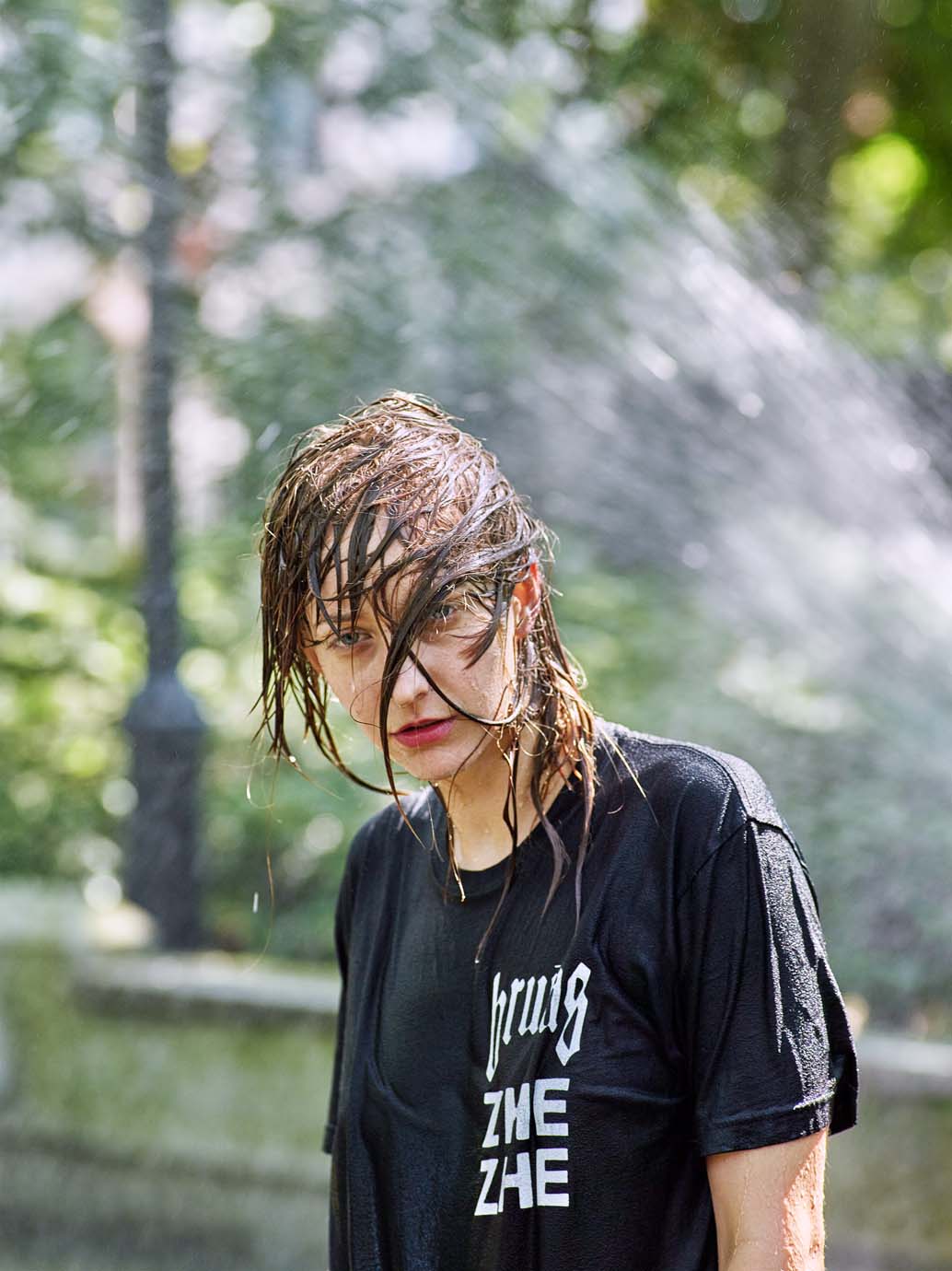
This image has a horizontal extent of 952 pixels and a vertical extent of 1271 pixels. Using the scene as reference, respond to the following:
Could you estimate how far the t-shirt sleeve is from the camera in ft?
3.58

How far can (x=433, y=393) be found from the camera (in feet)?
16.6

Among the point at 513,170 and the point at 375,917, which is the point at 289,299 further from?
the point at 375,917

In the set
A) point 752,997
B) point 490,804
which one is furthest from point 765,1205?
point 490,804

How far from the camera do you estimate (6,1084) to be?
385 cm

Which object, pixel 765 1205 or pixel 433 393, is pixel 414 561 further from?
pixel 433 393

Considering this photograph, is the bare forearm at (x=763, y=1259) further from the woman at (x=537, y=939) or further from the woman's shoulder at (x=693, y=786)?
the woman's shoulder at (x=693, y=786)

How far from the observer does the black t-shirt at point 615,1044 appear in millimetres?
1110

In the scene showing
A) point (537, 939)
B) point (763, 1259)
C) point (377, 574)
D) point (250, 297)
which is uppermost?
point (377, 574)

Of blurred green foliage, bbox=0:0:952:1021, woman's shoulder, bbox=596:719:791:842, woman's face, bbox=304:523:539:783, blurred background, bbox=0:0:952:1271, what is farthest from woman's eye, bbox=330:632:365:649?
blurred green foliage, bbox=0:0:952:1021

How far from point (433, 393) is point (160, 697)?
1489 mm

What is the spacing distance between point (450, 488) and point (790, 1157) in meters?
0.57

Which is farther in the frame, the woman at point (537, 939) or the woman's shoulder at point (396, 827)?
the woman's shoulder at point (396, 827)

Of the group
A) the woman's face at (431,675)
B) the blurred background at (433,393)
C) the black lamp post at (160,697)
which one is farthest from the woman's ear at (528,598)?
the black lamp post at (160,697)

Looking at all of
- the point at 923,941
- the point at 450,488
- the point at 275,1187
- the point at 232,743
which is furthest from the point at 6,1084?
the point at 450,488
